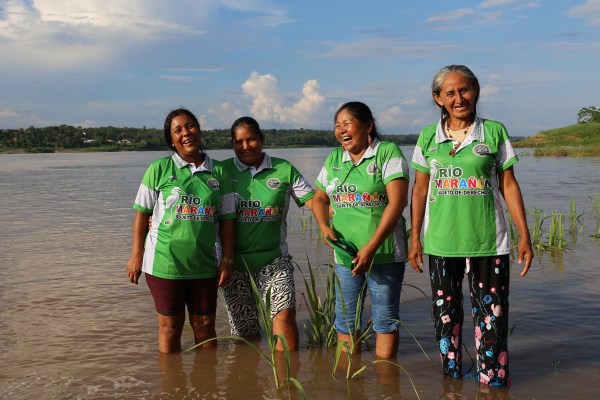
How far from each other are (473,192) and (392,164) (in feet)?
1.87

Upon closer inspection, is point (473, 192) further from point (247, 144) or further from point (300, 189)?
point (247, 144)

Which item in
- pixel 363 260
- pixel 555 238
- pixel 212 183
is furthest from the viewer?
pixel 555 238

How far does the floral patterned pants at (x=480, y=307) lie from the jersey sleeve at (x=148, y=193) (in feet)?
6.35

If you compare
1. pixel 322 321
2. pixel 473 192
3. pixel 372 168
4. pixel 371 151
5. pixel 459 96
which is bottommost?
pixel 322 321

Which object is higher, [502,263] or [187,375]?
[502,263]

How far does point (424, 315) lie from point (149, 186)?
2.96 metres

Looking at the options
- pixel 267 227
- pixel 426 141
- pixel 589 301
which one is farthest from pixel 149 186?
pixel 589 301

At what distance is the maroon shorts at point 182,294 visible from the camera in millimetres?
4059

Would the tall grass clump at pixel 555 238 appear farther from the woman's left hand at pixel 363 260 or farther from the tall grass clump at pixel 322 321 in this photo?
the woman's left hand at pixel 363 260

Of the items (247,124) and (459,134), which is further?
(247,124)

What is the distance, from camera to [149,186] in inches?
158

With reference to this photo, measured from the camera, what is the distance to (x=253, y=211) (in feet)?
13.7

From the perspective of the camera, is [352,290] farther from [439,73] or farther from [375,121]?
[439,73]

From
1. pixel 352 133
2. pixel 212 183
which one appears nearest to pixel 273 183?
pixel 212 183
